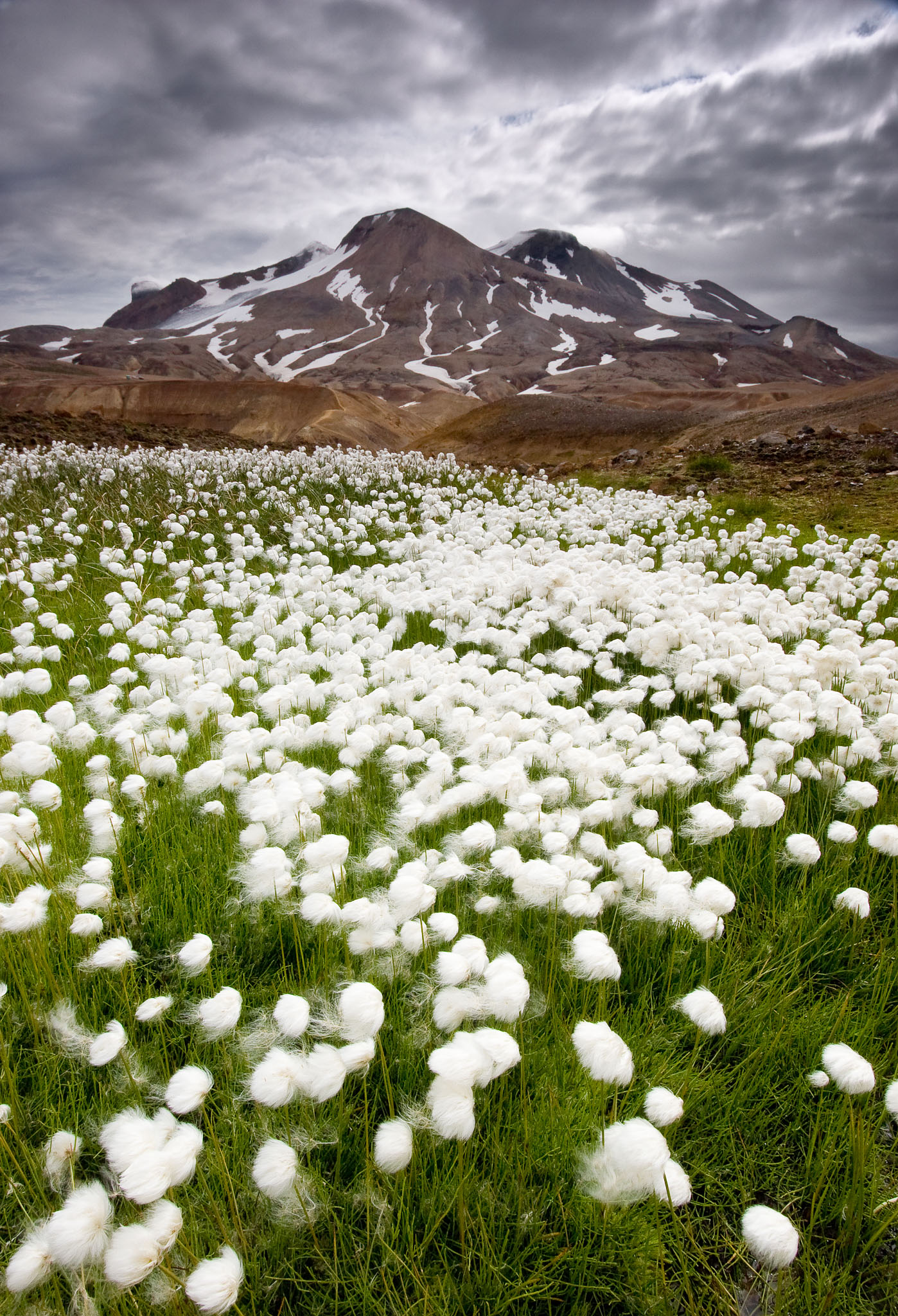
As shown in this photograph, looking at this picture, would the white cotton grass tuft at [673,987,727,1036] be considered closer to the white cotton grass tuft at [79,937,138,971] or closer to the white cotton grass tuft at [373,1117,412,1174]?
the white cotton grass tuft at [373,1117,412,1174]

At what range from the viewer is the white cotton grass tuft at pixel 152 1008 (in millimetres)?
2090

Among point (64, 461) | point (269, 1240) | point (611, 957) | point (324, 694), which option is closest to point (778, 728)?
point (611, 957)

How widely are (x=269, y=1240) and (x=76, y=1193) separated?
493 millimetres

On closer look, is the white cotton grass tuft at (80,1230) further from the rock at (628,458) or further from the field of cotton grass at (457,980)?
the rock at (628,458)

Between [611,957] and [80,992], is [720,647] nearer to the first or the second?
[611,957]

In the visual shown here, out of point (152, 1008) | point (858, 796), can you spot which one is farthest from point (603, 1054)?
point (858, 796)

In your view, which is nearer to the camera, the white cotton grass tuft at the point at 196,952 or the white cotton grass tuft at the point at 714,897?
the white cotton grass tuft at the point at 196,952

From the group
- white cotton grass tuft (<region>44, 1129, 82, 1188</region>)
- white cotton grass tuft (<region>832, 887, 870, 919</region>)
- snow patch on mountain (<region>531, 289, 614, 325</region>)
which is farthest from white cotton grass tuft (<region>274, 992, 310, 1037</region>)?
snow patch on mountain (<region>531, 289, 614, 325</region>)

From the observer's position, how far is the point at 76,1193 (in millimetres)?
1527

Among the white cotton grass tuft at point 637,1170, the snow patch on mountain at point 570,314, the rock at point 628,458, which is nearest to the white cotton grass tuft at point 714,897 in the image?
the white cotton grass tuft at point 637,1170

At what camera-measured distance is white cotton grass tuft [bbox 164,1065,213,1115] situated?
5.52 feet

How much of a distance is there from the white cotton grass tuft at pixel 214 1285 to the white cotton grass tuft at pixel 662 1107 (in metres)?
1.06

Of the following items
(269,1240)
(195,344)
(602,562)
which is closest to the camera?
(269,1240)

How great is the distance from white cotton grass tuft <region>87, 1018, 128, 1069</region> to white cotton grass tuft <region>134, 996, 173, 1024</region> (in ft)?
0.24
